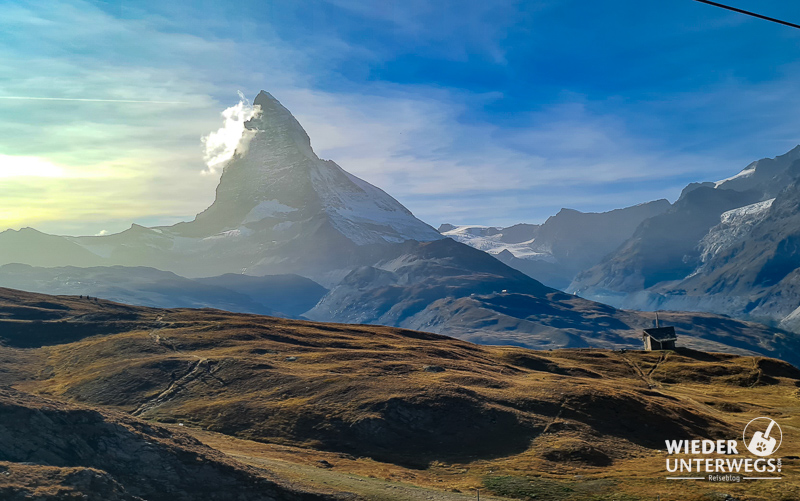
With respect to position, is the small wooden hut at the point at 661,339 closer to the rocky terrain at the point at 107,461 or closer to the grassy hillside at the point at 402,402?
the grassy hillside at the point at 402,402

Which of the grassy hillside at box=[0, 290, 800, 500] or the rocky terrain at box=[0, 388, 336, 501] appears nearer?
the rocky terrain at box=[0, 388, 336, 501]

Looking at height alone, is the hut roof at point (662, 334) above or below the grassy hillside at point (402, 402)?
above

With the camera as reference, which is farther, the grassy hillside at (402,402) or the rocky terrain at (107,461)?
the grassy hillside at (402,402)

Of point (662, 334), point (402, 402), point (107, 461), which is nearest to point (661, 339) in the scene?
point (662, 334)

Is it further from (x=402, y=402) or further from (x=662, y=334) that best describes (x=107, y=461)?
(x=662, y=334)

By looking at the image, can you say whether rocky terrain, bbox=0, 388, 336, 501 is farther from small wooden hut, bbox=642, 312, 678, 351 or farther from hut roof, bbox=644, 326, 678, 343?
hut roof, bbox=644, 326, 678, 343

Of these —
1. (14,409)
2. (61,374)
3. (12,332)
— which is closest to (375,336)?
(61,374)

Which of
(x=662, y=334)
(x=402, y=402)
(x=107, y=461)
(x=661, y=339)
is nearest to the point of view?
(x=107, y=461)

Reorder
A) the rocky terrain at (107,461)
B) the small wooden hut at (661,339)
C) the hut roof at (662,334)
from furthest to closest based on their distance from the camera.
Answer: the hut roof at (662,334) < the small wooden hut at (661,339) < the rocky terrain at (107,461)

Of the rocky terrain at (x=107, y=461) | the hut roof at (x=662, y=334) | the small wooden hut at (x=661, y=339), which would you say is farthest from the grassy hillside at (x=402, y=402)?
the hut roof at (x=662, y=334)

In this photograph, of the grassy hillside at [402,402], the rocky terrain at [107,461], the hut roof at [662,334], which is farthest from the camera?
the hut roof at [662,334]

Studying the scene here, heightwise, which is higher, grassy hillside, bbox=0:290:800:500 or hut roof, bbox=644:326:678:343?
hut roof, bbox=644:326:678:343

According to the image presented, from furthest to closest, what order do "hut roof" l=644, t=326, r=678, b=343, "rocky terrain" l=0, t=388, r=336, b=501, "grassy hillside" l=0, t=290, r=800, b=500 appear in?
1. "hut roof" l=644, t=326, r=678, b=343
2. "grassy hillside" l=0, t=290, r=800, b=500
3. "rocky terrain" l=0, t=388, r=336, b=501

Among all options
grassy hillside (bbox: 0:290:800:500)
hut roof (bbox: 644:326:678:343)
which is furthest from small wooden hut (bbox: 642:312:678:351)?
grassy hillside (bbox: 0:290:800:500)
